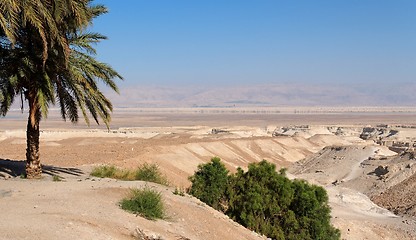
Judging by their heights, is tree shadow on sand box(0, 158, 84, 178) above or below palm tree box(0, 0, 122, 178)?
below

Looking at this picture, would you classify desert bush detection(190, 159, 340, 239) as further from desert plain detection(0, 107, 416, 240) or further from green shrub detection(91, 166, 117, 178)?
green shrub detection(91, 166, 117, 178)

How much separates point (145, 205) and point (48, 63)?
5.52 m

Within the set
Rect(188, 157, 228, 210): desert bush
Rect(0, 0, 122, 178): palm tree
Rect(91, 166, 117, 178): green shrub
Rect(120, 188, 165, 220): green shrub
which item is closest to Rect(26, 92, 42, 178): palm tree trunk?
Rect(0, 0, 122, 178): palm tree

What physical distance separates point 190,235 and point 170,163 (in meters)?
23.9

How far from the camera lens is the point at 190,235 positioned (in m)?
11.3

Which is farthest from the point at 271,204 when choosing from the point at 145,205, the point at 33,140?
the point at 33,140

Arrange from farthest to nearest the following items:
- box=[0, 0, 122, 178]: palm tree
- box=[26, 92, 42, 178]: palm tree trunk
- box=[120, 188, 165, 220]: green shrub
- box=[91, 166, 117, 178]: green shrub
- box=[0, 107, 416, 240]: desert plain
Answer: box=[91, 166, 117, 178]: green shrub, box=[26, 92, 42, 178]: palm tree trunk, box=[0, 0, 122, 178]: palm tree, box=[120, 188, 165, 220]: green shrub, box=[0, 107, 416, 240]: desert plain

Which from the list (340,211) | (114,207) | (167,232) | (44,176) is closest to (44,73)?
(44,176)

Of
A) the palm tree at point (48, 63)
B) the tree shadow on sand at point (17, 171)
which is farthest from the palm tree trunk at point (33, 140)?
the tree shadow on sand at point (17, 171)

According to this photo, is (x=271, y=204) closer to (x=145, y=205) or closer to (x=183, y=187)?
(x=183, y=187)

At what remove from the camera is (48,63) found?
14.8 meters

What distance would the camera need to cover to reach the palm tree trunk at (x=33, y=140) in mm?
15203

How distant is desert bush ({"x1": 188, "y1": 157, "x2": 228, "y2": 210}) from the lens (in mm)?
17578

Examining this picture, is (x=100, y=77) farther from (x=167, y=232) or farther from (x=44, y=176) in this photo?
(x=167, y=232)
